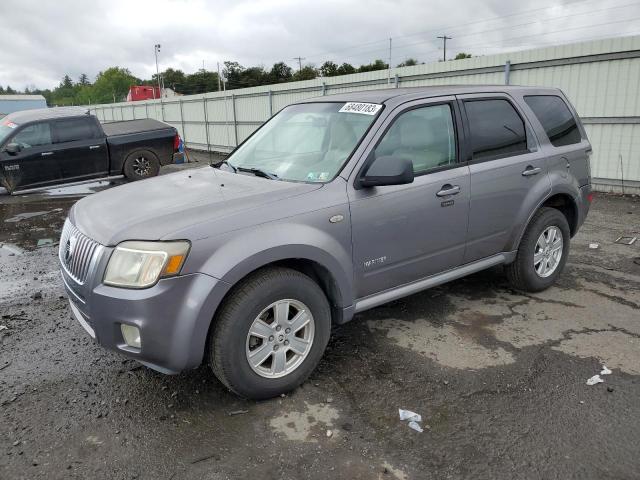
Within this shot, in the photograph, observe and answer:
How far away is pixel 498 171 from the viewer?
4242mm

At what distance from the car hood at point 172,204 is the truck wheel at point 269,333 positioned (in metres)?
0.42

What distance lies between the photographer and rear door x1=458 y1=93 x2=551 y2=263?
13.6 feet

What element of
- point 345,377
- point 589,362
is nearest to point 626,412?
point 589,362

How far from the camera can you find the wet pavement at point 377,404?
264 cm

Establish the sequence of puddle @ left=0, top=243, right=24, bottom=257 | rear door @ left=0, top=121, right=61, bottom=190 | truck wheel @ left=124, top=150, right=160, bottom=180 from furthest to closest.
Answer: truck wheel @ left=124, top=150, right=160, bottom=180, rear door @ left=0, top=121, right=61, bottom=190, puddle @ left=0, top=243, right=24, bottom=257

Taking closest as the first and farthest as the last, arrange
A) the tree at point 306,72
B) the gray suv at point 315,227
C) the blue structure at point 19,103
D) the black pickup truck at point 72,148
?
the gray suv at point 315,227
the black pickup truck at point 72,148
the blue structure at point 19,103
the tree at point 306,72

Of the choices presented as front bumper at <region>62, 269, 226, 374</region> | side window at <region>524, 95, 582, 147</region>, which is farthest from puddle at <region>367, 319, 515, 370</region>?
side window at <region>524, 95, 582, 147</region>

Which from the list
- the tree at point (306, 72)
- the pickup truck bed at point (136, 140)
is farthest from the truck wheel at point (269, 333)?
the tree at point (306, 72)

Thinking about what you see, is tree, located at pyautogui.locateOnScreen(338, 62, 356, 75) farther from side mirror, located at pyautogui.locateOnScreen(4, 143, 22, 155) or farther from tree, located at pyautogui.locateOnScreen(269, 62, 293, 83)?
side mirror, located at pyautogui.locateOnScreen(4, 143, 22, 155)

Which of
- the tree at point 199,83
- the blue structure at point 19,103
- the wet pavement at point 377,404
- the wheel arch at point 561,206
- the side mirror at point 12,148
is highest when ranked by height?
the tree at point 199,83

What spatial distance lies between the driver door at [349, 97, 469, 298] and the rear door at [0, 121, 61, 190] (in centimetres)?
956

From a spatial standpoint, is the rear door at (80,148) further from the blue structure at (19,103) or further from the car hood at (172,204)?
the blue structure at (19,103)

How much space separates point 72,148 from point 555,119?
992cm

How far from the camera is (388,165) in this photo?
3.31m
